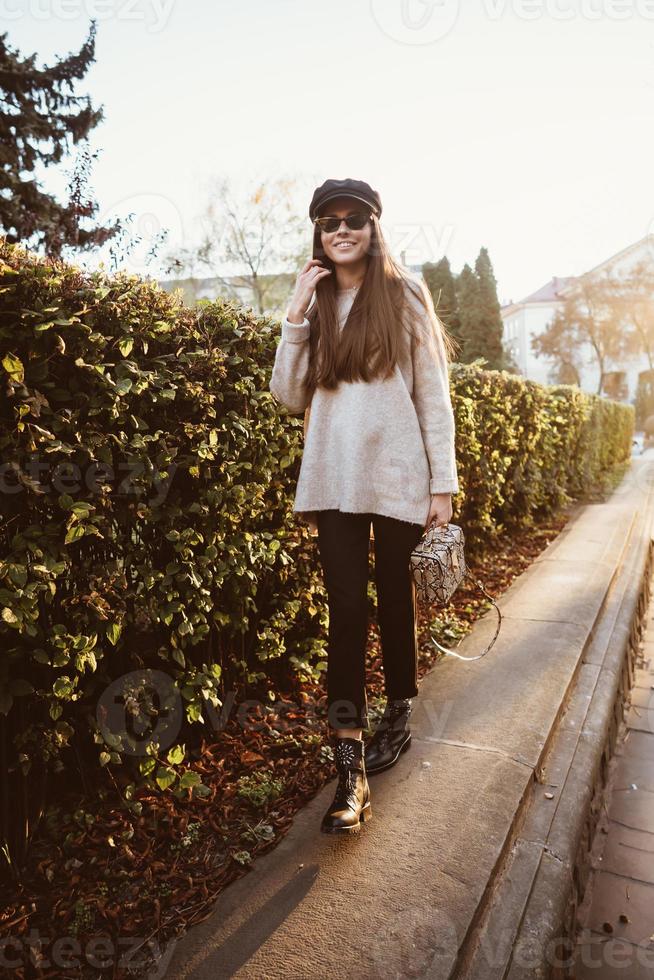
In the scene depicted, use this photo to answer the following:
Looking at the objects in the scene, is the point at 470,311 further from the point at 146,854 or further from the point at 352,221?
the point at 146,854

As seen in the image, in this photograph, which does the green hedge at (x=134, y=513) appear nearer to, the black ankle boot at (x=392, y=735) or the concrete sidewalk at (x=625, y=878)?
the black ankle boot at (x=392, y=735)

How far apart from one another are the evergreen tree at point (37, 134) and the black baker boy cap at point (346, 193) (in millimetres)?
13123

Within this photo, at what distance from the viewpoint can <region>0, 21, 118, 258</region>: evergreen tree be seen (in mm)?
14758

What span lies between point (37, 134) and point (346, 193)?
16.6 m

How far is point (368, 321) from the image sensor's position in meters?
2.31

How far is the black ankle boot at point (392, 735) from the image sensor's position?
2.60m

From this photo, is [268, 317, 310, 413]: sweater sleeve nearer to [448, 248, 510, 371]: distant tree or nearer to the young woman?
the young woman

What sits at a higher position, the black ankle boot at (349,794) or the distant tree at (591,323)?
the distant tree at (591,323)

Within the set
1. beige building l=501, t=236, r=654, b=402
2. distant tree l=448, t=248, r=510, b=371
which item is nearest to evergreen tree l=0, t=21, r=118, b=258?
distant tree l=448, t=248, r=510, b=371

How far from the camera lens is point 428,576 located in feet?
7.76

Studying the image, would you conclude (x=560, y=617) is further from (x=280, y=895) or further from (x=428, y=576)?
(x=280, y=895)

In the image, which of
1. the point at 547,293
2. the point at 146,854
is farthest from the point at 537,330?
the point at 146,854

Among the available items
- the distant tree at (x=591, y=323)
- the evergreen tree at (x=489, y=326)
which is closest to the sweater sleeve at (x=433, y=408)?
the evergreen tree at (x=489, y=326)

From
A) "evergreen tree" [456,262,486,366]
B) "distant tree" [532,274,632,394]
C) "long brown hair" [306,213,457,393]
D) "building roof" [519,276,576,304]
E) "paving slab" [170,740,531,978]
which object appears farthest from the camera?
"building roof" [519,276,576,304]
